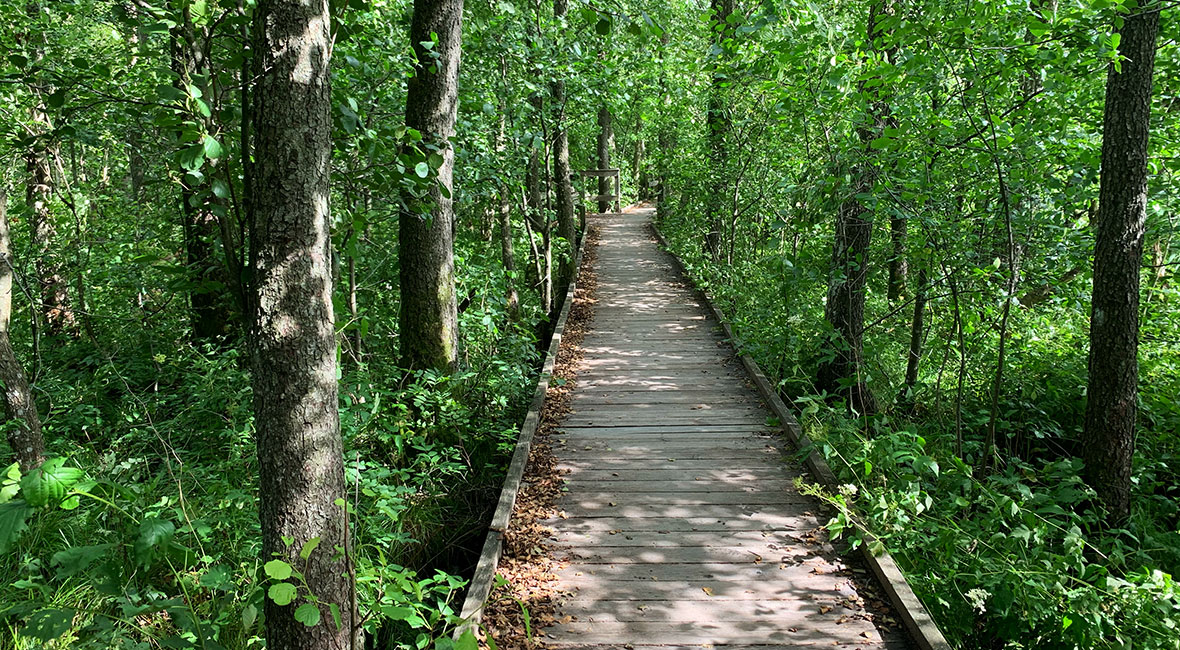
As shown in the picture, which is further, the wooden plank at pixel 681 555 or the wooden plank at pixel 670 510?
the wooden plank at pixel 670 510

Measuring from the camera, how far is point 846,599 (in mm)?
3684

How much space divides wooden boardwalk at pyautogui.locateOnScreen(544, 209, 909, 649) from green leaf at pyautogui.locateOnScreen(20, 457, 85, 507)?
2352 millimetres

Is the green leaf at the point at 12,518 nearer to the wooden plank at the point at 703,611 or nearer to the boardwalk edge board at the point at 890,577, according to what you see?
the wooden plank at the point at 703,611

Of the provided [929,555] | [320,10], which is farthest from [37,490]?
[929,555]

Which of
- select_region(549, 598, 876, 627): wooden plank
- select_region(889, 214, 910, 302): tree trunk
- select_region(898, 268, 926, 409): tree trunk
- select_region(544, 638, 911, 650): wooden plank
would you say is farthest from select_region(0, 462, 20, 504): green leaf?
select_region(898, 268, 926, 409): tree trunk

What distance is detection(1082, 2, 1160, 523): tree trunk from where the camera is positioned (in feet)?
16.2

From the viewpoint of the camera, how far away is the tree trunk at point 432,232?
5652 millimetres

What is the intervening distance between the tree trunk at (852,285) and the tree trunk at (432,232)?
11.6 ft

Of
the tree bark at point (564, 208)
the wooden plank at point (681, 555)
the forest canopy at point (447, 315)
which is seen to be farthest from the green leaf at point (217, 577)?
the tree bark at point (564, 208)

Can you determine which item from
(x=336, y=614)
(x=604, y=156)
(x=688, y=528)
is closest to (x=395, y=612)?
(x=336, y=614)

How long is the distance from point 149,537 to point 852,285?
6.27m

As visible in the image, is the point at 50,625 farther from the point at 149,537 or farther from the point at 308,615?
the point at 308,615

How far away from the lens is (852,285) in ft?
22.1

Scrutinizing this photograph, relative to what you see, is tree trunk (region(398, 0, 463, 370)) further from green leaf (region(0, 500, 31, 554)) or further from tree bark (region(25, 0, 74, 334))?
tree bark (region(25, 0, 74, 334))
